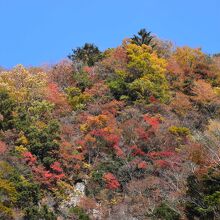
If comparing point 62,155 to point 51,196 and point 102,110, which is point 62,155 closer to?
point 51,196

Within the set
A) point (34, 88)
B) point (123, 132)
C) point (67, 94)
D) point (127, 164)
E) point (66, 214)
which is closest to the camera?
point (66, 214)

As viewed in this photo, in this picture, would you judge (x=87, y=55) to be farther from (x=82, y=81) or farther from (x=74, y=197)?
(x=74, y=197)

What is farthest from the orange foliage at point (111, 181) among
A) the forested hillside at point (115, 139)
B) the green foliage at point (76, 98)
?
the green foliage at point (76, 98)

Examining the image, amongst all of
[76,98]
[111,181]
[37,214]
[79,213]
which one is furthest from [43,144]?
[76,98]

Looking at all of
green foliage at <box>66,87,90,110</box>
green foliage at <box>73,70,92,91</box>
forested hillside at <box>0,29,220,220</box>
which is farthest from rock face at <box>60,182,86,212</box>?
green foliage at <box>73,70,92,91</box>

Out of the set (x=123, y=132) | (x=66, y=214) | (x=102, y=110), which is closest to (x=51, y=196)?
(x=66, y=214)

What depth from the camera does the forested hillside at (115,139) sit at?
33.4 metres

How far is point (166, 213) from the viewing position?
100 ft

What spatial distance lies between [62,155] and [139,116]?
7549 millimetres

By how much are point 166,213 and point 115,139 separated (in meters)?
10.8

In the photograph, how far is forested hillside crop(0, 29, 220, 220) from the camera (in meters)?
33.4

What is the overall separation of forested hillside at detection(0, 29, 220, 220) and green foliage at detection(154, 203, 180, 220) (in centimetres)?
7

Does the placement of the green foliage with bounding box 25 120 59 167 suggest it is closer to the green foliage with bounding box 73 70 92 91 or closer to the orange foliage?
the orange foliage

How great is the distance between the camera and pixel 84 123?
1711 inches
